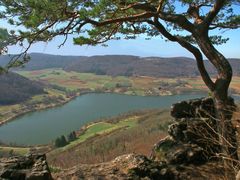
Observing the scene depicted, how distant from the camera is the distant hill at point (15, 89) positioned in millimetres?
156500


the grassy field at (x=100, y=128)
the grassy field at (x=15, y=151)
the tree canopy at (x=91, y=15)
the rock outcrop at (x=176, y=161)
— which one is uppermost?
the tree canopy at (x=91, y=15)

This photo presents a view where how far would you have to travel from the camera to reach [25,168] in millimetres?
6133

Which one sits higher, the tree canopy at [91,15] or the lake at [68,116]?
the tree canopy at [91,15]

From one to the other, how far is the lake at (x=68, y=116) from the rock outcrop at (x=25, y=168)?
89397 mm

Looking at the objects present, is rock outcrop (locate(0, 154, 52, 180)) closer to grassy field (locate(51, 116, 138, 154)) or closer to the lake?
grassy field (locate(51, 116, 138, 154))

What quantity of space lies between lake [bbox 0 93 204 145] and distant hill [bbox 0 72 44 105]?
2139 centimetres

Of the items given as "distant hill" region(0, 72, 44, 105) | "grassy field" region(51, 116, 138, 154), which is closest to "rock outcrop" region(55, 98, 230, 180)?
"grassy field" region(51, 116, 138, 154)

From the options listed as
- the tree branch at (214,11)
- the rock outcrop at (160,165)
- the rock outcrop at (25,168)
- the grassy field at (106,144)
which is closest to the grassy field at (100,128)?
the grassy field at (106,144)

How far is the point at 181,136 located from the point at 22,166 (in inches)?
169

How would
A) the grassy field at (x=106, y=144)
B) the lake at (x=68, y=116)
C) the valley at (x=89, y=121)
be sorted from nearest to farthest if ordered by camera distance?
the grassy field at (x=106, y=144) → the valley at (x=89, y=121) → the lake at (x=68, y=116)

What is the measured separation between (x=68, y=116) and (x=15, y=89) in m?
51.7

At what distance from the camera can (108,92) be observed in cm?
19062

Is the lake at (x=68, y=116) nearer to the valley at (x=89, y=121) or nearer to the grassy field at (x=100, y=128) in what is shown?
the valley at (x=89, y=121)

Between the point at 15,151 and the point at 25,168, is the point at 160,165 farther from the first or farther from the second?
the point at 15,151
